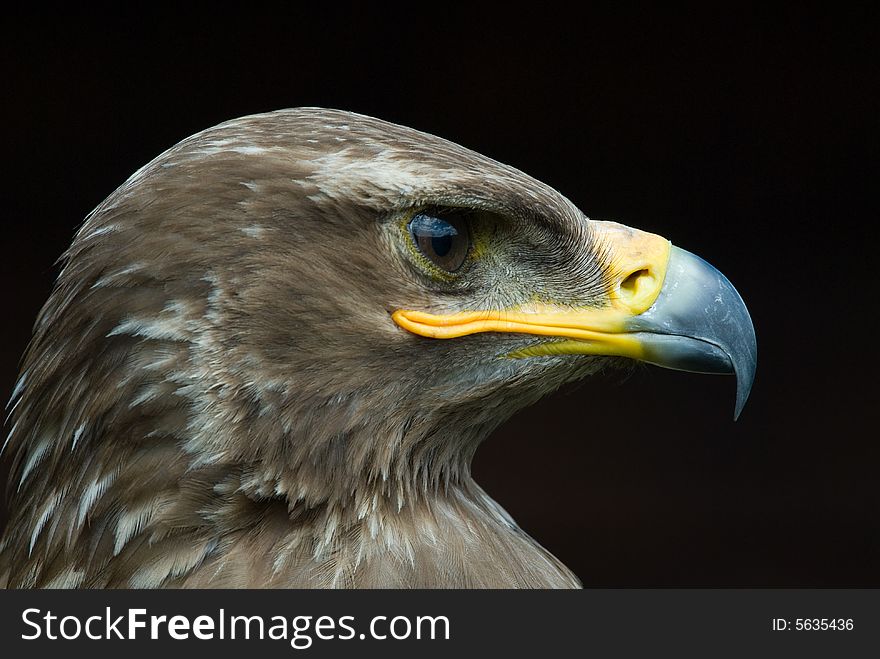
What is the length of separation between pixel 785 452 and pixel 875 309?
3.02 ft

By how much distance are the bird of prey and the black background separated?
3238mm

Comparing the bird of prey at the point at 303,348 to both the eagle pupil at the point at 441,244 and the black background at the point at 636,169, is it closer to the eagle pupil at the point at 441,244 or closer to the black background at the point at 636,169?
the eagle pupil at the point at 441,244

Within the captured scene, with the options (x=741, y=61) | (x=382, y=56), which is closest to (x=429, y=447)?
(x=382, y=56)

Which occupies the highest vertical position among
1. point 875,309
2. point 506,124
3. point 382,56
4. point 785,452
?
point 382,56

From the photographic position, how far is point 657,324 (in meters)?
2.41

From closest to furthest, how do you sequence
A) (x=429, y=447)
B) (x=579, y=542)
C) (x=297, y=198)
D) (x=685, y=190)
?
1. (x=297, y=198)
2. (x=429, y=447)
3. (x=685, y=190)
4. (x=579, y=542)

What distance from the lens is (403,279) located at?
7.54ft

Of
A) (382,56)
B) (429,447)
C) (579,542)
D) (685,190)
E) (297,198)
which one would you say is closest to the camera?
(297,198)

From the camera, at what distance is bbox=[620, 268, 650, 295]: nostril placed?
2.46 metres

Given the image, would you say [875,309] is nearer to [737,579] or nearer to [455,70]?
[737,579]

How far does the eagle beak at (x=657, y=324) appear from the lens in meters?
2.40

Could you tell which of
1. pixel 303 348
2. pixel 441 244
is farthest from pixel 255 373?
pixel 441 244

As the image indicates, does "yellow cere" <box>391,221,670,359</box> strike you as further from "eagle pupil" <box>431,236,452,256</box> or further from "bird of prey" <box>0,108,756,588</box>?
"eagle pupil" <box>431,236,452,256</box>

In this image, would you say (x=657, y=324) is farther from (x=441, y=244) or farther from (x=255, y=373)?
(x=255, y=373)
